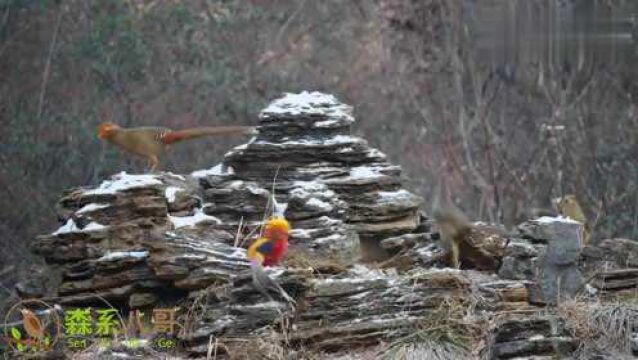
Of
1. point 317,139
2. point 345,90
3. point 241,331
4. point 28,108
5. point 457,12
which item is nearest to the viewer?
point 241,331

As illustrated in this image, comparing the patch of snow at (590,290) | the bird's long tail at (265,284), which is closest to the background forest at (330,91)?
the patch of snow at (590,290)

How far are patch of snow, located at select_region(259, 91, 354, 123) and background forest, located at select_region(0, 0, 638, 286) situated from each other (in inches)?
275

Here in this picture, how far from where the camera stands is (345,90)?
17.3 metres

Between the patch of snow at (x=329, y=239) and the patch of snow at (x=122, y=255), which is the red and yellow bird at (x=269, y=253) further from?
the patch of snow at (x=122, y=255)

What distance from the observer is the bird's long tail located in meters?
5.82

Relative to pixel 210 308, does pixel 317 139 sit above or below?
above

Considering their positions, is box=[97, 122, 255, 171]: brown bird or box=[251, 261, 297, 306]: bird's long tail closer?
box=[251, 261, 297, 306]: bird's long tail

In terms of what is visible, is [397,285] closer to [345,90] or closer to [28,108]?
[28,108]

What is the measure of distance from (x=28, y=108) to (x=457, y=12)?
17.1 feet

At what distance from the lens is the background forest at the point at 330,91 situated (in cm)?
1457

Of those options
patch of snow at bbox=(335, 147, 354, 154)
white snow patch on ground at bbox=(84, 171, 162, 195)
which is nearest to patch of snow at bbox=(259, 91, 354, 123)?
patch of snow at bbox=(335, 147, 354, 154)

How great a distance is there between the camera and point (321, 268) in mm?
6285

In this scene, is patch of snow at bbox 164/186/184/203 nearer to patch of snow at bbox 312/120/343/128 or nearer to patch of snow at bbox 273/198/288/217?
patch of snow at bbox 273/198/288/217

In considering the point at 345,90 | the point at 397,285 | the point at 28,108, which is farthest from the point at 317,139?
the point at 345,90
